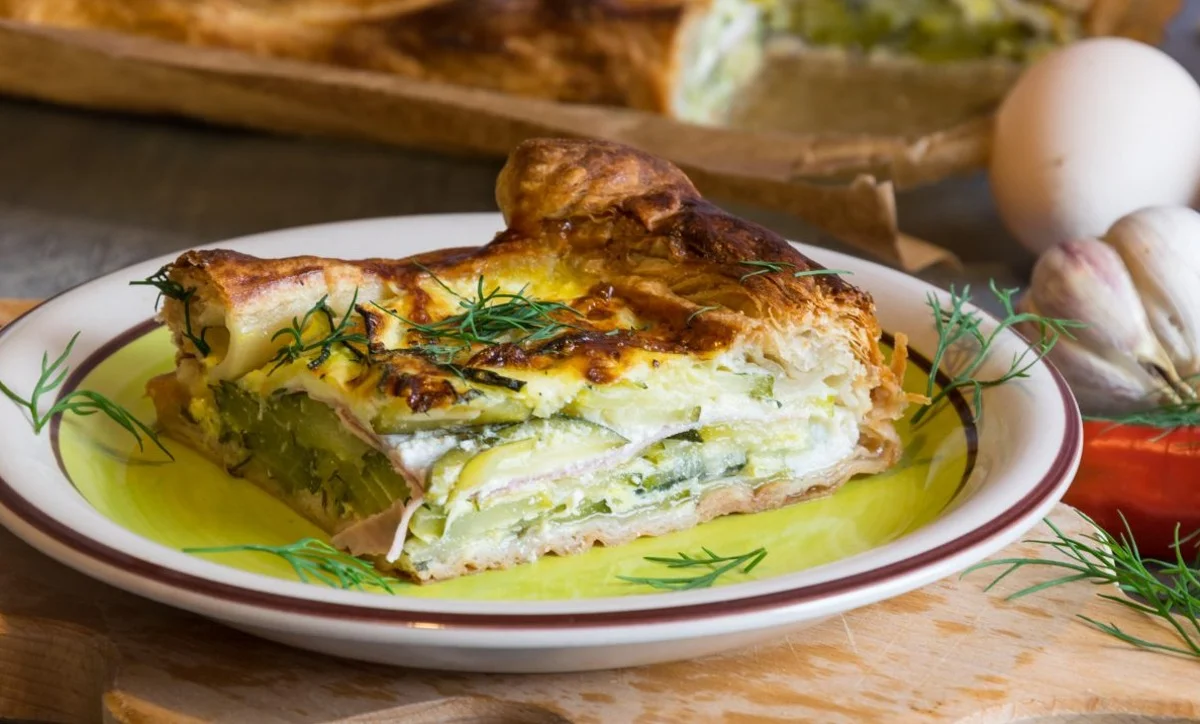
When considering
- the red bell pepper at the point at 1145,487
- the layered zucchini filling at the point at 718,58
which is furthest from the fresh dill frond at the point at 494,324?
the layered zucchini filling at the point at 718,58

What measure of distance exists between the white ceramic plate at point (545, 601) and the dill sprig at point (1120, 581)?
0.53 ft

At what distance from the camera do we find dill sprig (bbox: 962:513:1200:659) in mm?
2244

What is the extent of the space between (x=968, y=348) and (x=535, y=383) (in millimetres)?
1008

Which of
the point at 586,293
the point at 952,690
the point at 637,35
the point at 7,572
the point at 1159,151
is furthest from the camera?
the point at 637,35

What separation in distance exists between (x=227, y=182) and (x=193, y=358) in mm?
2865

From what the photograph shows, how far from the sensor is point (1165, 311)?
3303mm

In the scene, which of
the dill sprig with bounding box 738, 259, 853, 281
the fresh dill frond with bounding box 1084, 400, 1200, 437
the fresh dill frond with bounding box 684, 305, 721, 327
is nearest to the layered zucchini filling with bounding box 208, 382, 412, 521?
the fresh dill frond with bounding box 684, 305, 721, 327

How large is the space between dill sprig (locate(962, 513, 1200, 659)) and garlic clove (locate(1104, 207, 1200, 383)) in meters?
0.96

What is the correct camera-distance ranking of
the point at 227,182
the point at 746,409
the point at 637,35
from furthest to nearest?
1. the point at 227,182
2. the point at 637,35
3. the point at 746,409

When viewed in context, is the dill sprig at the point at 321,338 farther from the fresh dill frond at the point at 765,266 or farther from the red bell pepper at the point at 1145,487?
the red bell pepper at the point at 1145,487

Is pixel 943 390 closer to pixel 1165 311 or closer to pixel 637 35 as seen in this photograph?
pixel 1165 311

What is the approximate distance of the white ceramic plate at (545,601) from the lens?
1836mm

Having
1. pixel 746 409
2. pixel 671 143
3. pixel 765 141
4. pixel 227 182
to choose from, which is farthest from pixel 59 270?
pixel 746 409

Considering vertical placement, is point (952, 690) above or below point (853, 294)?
below
